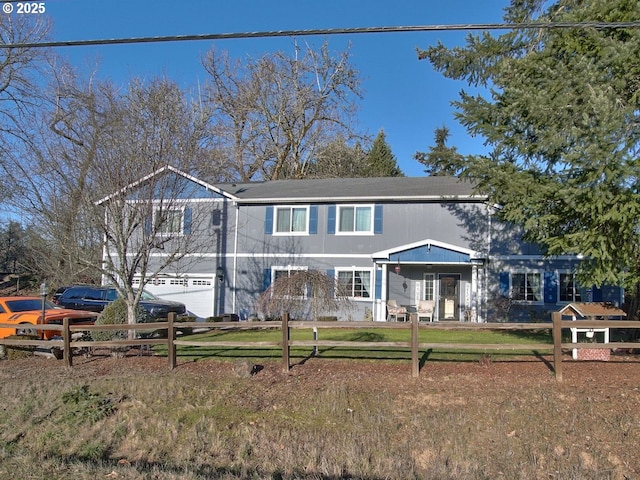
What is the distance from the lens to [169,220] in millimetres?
12500

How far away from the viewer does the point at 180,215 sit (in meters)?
12.9

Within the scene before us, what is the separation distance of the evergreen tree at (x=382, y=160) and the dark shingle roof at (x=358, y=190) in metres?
20.0

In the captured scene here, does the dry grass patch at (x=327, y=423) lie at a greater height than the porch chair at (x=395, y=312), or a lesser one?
lesser

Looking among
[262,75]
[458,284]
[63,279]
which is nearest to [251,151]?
[262,75]

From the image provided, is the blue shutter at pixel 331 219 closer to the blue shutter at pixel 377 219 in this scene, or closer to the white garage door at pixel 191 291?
the blue shutter at pixel 377 219

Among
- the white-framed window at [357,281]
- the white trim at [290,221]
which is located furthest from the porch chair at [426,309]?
the white trim at [290,221]

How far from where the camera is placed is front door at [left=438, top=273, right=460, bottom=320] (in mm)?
20531

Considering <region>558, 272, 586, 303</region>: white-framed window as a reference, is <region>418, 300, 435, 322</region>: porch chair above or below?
below

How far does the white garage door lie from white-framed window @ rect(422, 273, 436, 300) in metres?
8.94

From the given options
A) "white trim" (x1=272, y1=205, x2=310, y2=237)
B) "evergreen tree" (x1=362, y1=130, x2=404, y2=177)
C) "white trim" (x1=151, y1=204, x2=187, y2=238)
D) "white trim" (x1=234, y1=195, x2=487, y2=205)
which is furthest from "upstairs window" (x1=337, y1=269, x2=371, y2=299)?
"evergreen tree" (x1=362, y1=130, x2=404, y2=177)

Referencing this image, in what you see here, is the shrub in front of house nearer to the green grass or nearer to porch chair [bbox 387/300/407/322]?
the green grass

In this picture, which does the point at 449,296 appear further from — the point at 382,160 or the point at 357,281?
the point at 382,160

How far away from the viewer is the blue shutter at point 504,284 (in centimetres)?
1912

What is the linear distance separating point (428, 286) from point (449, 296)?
0.95m
